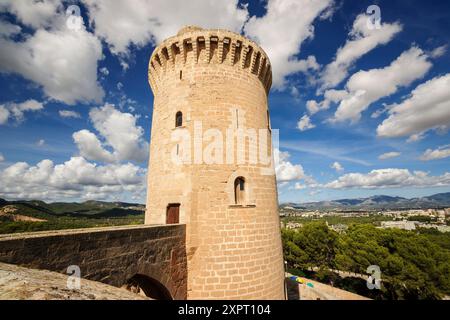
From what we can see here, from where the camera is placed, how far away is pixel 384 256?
21.9 meters

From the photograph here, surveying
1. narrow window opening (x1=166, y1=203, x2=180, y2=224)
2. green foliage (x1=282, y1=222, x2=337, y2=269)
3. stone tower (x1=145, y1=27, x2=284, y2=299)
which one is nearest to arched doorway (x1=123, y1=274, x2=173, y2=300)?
stone tower (x1=145, y1=27, x2=284, y2=299)

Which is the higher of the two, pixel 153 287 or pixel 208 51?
pixel 208 51

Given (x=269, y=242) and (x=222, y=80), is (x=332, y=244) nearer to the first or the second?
(x=269, y=242)

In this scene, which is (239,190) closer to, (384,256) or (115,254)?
(115,254)

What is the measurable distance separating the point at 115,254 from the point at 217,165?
4439 millimetres

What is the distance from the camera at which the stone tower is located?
7.93 meters

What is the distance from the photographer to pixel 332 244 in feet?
93.0

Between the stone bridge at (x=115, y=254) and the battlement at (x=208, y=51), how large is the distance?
22.0 ft

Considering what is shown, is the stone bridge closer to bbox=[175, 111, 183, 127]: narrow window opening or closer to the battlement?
bbox=[175, 111, 183, 127]: narrow window opening

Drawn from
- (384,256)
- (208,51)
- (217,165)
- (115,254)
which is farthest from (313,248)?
(115,254)

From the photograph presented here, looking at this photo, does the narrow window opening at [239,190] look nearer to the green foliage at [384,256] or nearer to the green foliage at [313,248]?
the green foliage at [384,256]
